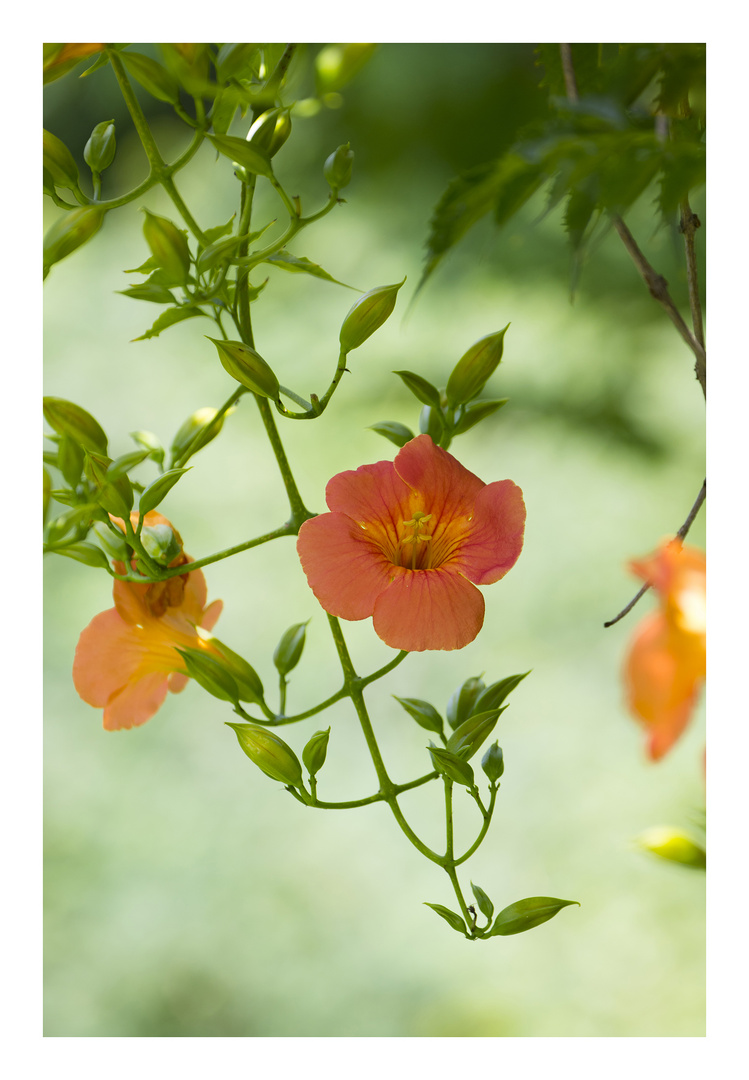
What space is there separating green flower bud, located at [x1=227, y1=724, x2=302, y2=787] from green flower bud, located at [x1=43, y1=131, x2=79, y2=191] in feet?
0.75

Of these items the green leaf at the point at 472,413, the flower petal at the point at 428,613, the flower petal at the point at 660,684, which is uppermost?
the green leaf at the point at 472,413

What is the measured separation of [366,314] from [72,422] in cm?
14

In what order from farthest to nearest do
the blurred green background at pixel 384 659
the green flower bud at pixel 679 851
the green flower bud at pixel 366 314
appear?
the blurred green background at pixel 384 659
the green flower bud at pixel 366 314
the green flower bud at pixel 679 851

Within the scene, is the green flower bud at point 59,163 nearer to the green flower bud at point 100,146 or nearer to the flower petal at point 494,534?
the green flower bud at point 100,146

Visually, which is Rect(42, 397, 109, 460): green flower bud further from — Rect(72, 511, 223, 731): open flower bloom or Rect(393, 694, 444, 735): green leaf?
Rect(393, 694, 444, 735): green leaf

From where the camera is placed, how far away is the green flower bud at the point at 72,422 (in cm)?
38

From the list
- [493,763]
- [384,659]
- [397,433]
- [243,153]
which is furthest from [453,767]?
[384,659]

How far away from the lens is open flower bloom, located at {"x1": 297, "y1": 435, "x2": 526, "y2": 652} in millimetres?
316

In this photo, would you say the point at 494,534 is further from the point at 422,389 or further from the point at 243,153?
the point at 243,153

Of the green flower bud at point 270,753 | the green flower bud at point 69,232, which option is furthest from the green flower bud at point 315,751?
the green flower bud at point 69,232

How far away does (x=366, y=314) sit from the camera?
338mm

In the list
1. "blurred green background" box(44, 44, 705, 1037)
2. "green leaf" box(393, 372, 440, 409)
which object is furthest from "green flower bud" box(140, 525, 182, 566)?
"blurred green background" box(44, 44, 705, 1037)
